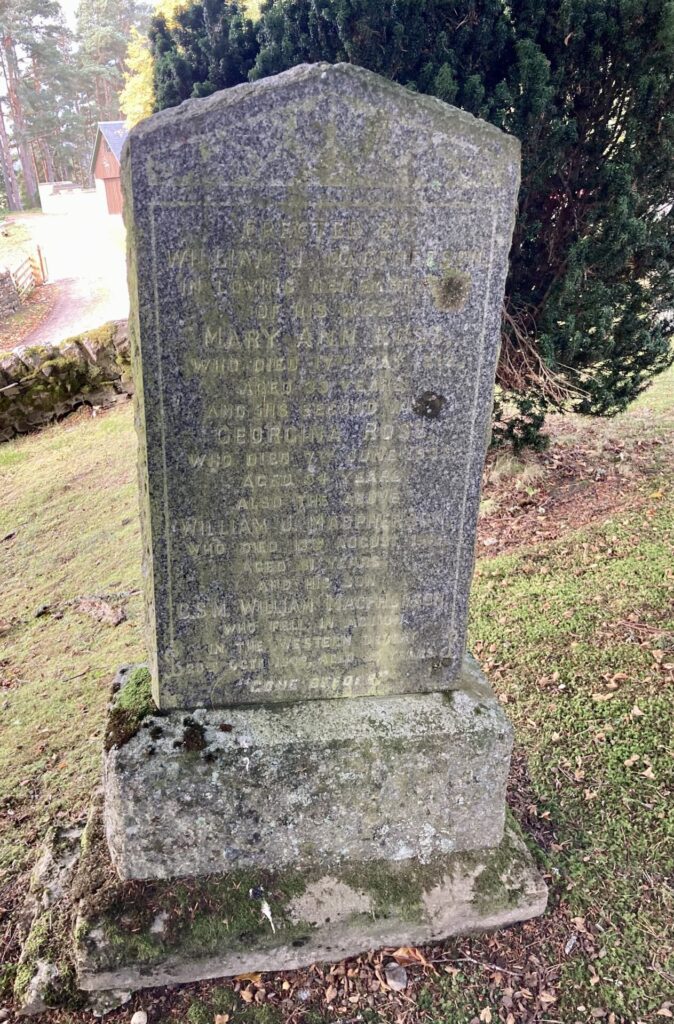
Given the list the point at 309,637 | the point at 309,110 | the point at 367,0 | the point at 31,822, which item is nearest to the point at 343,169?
the point at 309,110

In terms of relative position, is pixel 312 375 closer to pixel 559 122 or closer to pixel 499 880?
pixel 499 880

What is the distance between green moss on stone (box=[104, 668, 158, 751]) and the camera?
266 cm

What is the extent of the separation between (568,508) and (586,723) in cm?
275

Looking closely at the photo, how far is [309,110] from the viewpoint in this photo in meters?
2.10

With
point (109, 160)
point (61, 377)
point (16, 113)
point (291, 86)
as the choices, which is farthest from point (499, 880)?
point (16, 113)

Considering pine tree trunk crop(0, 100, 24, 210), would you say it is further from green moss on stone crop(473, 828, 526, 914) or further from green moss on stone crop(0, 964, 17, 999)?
green moss on stone crop(473, 828, 526, 914)

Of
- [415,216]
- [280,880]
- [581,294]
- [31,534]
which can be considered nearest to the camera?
[415,216]

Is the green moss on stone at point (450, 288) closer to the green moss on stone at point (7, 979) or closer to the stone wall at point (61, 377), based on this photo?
the green moss on stone at point (7, 979)

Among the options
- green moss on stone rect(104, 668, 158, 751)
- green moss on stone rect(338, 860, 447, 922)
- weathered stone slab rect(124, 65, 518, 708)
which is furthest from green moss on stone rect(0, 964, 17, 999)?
green moss on stone rect(338, 860, 447, 922)

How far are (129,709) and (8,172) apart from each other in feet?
155

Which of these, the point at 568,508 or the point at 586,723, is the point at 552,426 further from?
the point at 586,723

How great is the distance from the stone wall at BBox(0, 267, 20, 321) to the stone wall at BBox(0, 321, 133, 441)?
49.9ft

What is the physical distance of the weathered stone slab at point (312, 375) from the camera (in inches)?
84.0

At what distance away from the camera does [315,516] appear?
8.41ft
